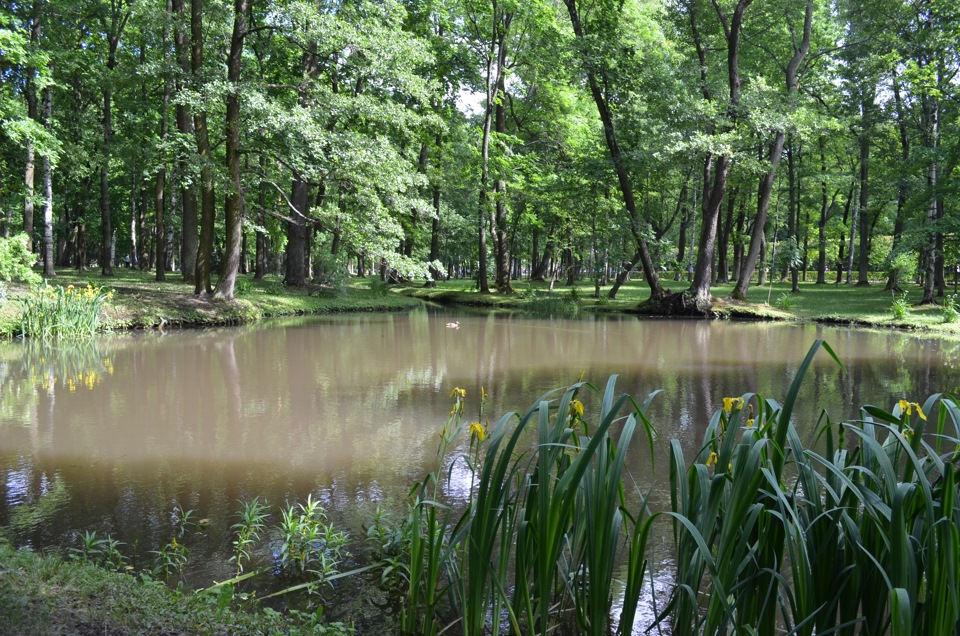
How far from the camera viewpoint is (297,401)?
7.20 meters

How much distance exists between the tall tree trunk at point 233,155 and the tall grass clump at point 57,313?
4759mm

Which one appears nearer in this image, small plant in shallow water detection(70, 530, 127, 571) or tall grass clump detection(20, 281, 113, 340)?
small plant in shallow water detection(70, 530, 127, 571)

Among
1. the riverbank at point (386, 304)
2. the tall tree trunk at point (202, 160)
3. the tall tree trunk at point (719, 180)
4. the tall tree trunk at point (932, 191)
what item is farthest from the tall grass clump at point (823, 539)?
the tall tree trunk at point (932, 191)

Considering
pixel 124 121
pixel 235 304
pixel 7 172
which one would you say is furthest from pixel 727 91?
pixel 7 172

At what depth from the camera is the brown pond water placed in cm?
412

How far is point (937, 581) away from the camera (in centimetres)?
175

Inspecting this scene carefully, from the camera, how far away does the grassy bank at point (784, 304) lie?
17.0m

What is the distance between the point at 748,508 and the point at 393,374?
752 centimetres

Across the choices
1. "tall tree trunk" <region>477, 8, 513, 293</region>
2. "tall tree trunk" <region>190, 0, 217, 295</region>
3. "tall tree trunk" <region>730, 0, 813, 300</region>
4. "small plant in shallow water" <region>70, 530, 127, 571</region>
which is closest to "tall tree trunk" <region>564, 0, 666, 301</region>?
"tall tree trunk" <region>730, 0, 813, 300</region>

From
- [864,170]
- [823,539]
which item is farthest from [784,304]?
[823,539]

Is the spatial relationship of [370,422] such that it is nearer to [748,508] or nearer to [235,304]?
[748,508]

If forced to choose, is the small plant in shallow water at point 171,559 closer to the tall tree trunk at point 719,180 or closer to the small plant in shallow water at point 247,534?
the small plant in shallow water at point 247,534

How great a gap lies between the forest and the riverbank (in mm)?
928

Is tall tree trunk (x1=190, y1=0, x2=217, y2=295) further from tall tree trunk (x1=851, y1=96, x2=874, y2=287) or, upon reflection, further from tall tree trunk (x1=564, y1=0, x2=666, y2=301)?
tall tree trunk (x1=851, y1=96, x2=874, y2=287)
